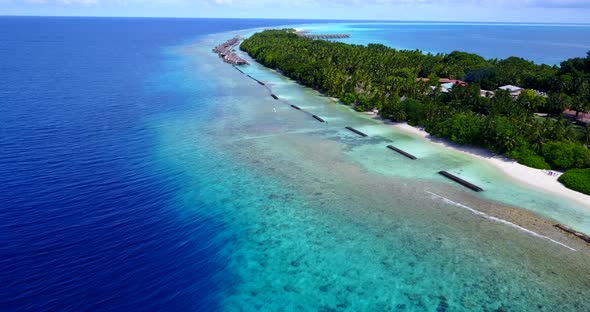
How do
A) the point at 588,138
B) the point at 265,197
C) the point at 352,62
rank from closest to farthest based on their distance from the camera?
the point at 265,197 < the point at 588,138 < the point at 352,62

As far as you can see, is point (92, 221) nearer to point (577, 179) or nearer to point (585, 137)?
point (577, 179)

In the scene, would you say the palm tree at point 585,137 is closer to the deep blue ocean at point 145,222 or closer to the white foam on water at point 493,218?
the white foam on water at point 493,218

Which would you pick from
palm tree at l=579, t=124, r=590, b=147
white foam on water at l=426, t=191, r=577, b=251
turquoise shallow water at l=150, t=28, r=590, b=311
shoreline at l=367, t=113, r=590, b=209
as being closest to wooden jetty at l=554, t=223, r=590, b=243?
turquoise shallow water at l=150, t=28, r=590, b=311

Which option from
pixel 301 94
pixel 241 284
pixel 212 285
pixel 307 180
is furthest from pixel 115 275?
pixel 301 94

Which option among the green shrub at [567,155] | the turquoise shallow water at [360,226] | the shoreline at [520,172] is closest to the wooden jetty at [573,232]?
the turquoise shallow water at [360,226]

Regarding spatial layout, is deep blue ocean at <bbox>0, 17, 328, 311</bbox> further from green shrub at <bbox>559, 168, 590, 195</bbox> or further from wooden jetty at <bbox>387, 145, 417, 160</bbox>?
green shrub at <bbox>559, 168, 590, 195</bbox>

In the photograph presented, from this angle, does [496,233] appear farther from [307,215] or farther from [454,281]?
[307,215]

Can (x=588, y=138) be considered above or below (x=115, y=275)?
above
